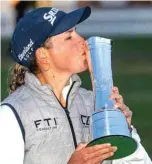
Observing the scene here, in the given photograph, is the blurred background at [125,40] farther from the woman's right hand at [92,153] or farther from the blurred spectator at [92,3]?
the woman's right hand at [92,153]

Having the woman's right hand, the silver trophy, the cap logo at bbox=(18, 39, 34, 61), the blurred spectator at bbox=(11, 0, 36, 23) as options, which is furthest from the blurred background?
the woman's right hand

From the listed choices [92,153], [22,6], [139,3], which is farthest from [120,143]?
[139,3]

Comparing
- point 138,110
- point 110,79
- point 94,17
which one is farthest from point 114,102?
point 94,17

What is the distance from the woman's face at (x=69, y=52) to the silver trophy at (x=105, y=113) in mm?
93

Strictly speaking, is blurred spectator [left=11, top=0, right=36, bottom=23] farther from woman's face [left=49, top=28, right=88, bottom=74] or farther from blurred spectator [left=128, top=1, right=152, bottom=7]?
woman's face [left=49, top=28, right=88, bottom=74]

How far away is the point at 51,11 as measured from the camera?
146 inches

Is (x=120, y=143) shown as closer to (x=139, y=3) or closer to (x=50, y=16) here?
(x=50, y=16)

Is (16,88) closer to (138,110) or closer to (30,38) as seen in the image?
(30,38)

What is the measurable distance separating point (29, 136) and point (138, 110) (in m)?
7.42

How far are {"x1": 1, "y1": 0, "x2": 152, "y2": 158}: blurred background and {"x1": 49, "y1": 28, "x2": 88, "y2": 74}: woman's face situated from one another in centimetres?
479

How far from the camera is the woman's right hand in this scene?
321 cm

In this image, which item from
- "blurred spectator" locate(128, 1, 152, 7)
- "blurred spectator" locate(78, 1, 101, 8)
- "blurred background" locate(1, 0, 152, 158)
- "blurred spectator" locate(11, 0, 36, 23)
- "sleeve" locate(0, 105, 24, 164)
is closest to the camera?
"sleeve" locate(0, 105, 24, 164)

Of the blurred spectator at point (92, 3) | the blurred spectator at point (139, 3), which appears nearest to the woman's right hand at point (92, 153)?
the blurred spectator at point (92, 3)

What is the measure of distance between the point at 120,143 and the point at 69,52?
531 millimetres
